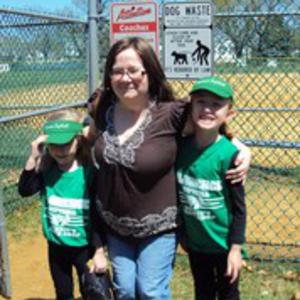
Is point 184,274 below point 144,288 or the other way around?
below

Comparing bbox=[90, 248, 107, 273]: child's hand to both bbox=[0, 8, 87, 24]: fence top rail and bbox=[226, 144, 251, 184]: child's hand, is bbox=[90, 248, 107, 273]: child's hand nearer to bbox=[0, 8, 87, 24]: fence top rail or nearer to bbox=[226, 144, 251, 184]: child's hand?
bbox=[226, 144, 251, 184]: child's hand

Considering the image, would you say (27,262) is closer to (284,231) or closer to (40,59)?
(284,231)

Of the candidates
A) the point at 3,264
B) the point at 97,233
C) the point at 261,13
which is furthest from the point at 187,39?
the point at 3,264

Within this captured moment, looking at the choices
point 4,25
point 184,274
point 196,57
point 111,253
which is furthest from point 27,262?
point 4,25

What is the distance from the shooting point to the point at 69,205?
2.90 metres

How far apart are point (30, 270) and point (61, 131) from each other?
2.03 meters

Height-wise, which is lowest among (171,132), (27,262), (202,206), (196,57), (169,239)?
(27,262)

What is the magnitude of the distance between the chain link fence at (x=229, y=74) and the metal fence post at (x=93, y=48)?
71 mm

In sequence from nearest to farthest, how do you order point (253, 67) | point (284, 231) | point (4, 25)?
point (284, 231) < point (253, 67) < point (4, 25)

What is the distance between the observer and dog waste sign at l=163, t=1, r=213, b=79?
3.57 meters

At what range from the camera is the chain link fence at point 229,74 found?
14.1ft

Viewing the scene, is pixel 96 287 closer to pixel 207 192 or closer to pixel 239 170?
pixel 207 192

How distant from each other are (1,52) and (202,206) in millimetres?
4016

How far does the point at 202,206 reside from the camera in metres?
2.65
